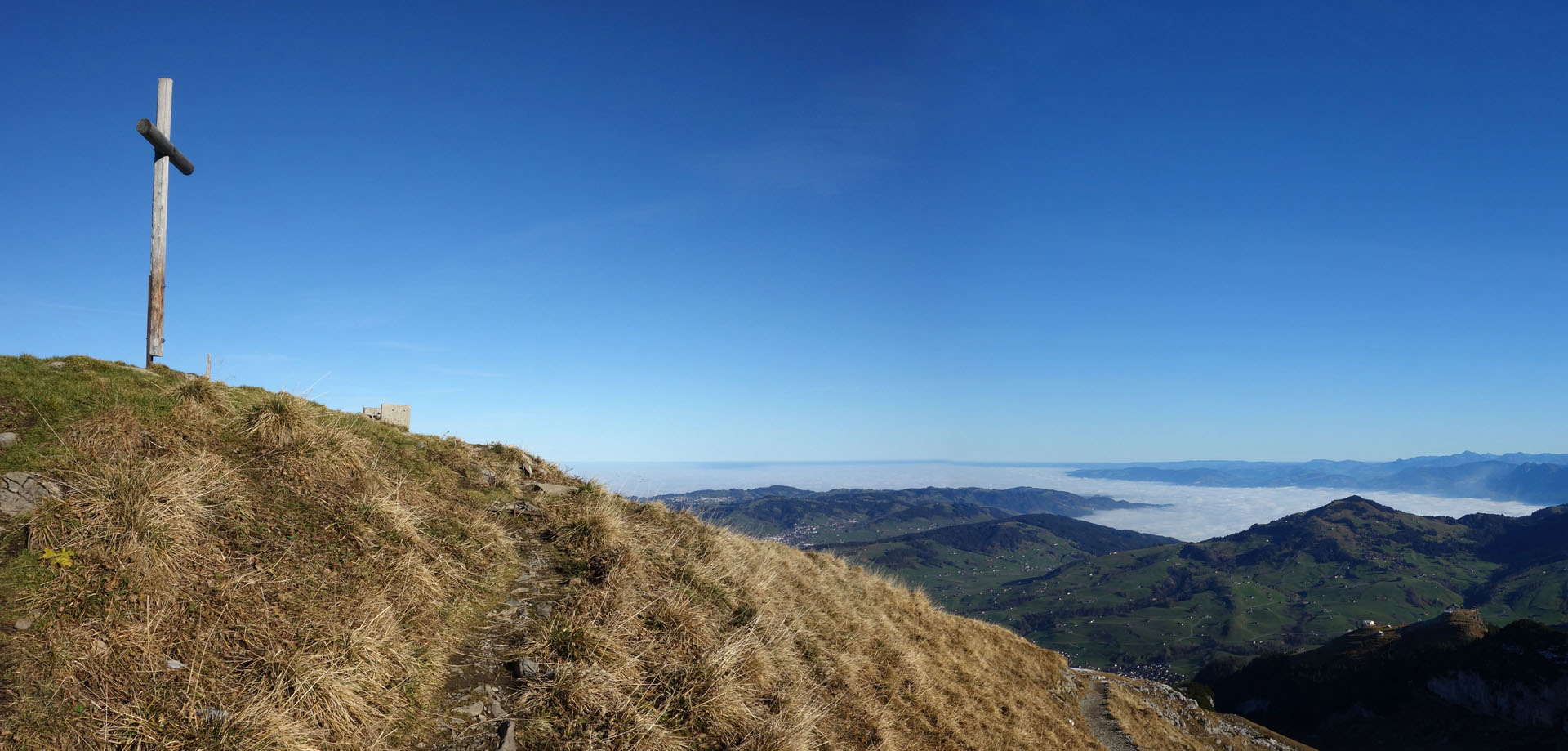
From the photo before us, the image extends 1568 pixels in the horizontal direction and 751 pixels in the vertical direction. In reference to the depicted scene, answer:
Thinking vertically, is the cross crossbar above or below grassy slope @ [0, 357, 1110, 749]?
above

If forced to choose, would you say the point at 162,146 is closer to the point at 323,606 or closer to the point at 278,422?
the point at 278,422

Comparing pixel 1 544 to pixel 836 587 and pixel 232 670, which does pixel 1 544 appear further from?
pixel 836 587

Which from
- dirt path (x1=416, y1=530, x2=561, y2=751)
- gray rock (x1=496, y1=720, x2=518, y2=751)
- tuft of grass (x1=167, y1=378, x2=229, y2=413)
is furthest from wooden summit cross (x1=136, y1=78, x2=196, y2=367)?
gray rock (x1=496, y1=720, x2=518, y2=751)

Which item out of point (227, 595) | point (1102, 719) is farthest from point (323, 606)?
point (1102, 719)

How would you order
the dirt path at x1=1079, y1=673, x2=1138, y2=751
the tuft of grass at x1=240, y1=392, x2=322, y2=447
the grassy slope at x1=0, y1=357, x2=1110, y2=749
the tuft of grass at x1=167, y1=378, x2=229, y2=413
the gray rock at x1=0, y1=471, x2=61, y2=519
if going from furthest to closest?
the dirt path at x1=1079, y1=673, x2=1138, y2=751, the tuft of grass at x1=167, y1=378, x2=229, y2=413, the tuft of grass at x1=240, y1=392, x2=322, y2=447, the gray rock at x1=0, y1=471, x2=61, y2=519, the grassy slope at x1=0, y1=357, x2=1110, y2=749

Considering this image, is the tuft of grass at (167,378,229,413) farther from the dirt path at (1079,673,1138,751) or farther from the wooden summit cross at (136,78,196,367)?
the dirt path at (1079,673,1138,751)

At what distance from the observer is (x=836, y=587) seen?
72.7ft

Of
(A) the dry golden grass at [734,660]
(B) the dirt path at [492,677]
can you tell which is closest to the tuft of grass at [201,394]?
(A) the dry golden grass at [734,660]

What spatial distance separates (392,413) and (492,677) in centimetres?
1380

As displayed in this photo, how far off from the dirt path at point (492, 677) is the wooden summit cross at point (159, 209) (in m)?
11.8

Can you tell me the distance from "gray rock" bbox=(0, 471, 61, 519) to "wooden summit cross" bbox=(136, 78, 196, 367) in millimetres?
8646

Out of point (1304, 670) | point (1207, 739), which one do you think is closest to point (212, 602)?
point (1207, 739)

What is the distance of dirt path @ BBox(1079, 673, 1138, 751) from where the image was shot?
2341 centimetres

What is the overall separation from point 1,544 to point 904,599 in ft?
77.1
